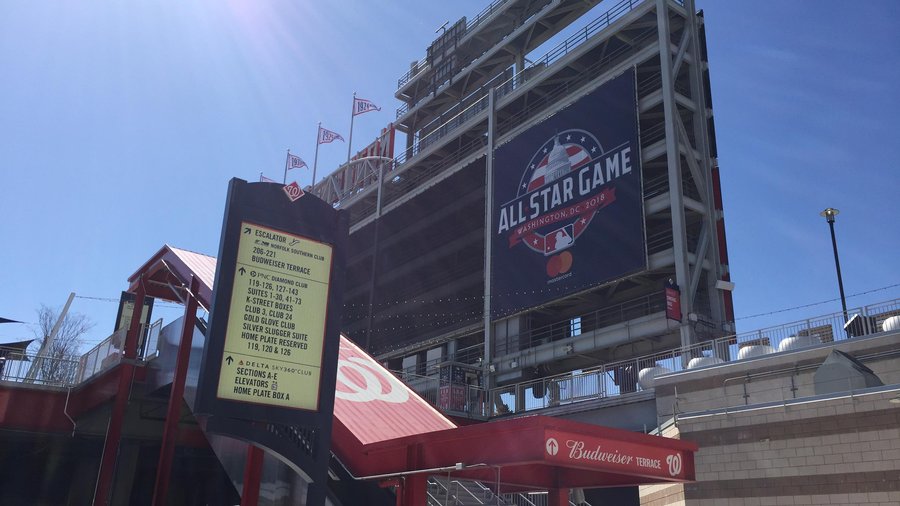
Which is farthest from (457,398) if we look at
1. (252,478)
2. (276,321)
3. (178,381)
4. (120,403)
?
(276,321)

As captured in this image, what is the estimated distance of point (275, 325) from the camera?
10828 mm

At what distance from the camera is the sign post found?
10102 mm

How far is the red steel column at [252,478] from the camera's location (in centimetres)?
1184

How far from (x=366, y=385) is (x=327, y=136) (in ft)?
177

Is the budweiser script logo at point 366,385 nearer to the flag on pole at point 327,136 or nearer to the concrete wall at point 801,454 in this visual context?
the concrete wall at point 801,454

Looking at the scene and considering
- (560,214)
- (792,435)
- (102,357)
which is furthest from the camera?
(560,214)

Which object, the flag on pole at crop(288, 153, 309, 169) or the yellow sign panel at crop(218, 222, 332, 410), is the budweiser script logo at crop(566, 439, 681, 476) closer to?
the yellow sign panel at crop(218, 222, 332, 410)

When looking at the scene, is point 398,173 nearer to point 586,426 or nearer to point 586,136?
point 586,136

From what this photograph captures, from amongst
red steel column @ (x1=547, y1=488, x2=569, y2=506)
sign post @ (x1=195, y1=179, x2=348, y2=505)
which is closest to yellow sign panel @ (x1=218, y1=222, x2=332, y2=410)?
sign post @ (x1=195, y1=179, x2=348, y2=505)

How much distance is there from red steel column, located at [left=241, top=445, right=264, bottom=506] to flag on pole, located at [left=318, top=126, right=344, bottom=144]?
58.1 m

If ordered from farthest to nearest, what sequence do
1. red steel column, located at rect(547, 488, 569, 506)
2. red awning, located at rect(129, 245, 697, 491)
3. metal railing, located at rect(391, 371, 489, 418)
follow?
1. metal railing, located at rect(391, 371, 489, 418)
2. red steel column, located at rect(547, 488, 569, 506)
3. red awning, located at rect(129, 245, 697, 491)

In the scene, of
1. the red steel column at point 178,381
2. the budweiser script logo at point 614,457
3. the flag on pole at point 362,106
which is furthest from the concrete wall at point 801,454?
the flag on pole at point 362,106

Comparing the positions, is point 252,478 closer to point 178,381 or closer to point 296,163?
point 178,381

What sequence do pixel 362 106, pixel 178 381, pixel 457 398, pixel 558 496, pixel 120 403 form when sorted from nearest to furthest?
pixel 558 496
pixel 178 381
pixel 120 403
pixel 457 398
pixel 362 106
